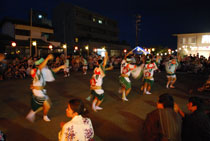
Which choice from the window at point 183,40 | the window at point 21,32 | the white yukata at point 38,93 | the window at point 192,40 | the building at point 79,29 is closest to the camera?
the white yukata at point 38,93

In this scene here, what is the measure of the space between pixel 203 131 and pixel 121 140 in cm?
196

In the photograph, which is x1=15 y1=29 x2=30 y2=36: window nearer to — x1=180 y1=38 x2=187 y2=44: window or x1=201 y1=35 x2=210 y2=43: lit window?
x1=180 y1=38 x2=187 y2=44: window

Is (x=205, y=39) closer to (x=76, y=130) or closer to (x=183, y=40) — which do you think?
(x=183, y=40)

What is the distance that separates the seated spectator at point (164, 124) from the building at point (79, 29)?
2918 centimetres

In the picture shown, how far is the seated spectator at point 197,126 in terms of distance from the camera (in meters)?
2.38

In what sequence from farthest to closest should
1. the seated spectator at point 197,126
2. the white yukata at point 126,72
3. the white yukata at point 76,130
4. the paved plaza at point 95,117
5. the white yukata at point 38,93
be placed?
the white yukata at point 126,72
the white yukata at point 38,93
the paved plaza at point 95,117
the seated spectator at point 197,126
the white yukata at point 76,130

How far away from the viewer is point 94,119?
5.02m

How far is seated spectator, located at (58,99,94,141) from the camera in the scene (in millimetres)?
2139

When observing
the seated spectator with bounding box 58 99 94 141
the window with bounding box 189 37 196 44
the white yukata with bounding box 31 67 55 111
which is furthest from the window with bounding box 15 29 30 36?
the window with bounding box 189 37 196 44

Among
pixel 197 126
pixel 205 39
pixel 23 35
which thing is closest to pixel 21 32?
pixel 23 35

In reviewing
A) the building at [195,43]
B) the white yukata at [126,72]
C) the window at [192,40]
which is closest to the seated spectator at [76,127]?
the white yukata at [126,72]

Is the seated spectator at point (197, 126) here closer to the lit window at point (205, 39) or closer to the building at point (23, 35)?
the building at point (23, 35)

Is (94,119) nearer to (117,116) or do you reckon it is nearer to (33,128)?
(117,116)

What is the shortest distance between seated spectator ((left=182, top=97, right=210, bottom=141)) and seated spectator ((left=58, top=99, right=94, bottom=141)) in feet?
4.54
